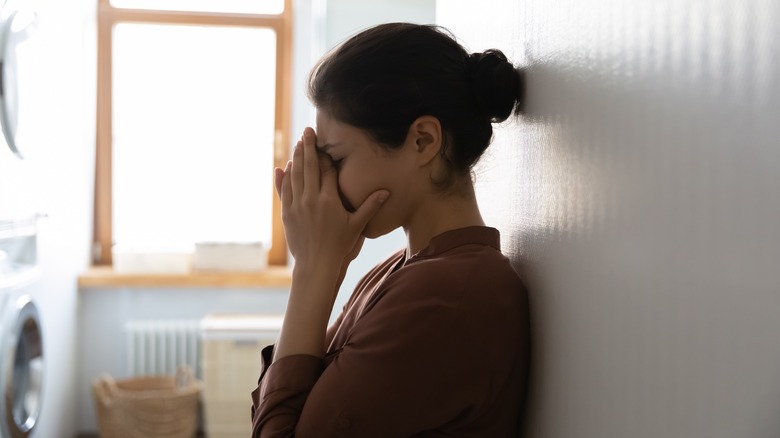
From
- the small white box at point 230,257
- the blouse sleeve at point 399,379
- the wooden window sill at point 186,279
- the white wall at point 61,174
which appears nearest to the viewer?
the blouse sleeve at point 399,379

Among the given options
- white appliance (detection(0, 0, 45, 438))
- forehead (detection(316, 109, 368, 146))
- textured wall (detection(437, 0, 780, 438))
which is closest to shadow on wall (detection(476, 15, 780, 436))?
textured wall (detection(437, 0, 780, 438))

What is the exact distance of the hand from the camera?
1068 millimetres

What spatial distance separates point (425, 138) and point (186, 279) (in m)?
3.08

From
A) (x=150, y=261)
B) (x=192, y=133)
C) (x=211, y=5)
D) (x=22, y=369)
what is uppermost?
(x=211, y=5)

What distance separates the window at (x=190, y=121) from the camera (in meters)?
4.12

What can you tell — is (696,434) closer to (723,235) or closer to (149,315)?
(723,235)

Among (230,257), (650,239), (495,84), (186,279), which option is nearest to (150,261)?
(186,279)

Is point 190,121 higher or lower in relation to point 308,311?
higher

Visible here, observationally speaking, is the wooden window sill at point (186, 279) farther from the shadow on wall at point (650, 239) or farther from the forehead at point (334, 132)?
the shadow on wall at point (650, 239)

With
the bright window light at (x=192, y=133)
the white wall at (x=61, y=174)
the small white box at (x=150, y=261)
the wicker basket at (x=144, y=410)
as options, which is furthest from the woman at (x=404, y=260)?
the bright window light at (x=192, y=133)

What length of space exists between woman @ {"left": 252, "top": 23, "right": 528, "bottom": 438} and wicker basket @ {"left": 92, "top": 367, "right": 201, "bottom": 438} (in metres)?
2.55

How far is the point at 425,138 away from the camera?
1.02 m

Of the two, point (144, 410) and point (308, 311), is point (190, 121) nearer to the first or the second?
point (144, 410)

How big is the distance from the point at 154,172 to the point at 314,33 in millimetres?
1080
